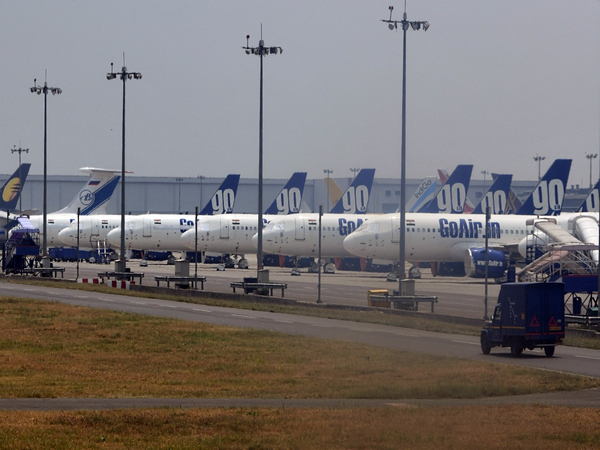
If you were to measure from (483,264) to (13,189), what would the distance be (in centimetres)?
6139

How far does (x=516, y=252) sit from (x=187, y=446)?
72188 millimetres

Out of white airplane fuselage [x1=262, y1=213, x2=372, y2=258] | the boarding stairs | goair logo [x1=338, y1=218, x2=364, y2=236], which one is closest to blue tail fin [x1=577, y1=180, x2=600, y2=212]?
goair logo [x1=338, y1=218, x2=364, y2=236]

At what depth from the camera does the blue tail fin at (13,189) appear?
112 meters

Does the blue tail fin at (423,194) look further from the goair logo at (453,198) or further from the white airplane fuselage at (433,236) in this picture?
the white airplane fuselage at (433,236)

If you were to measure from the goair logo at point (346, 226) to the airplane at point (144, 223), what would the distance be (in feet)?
66.1

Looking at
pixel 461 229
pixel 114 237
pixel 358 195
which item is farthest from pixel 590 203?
pixel 114 237

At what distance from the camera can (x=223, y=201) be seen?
12038 cm

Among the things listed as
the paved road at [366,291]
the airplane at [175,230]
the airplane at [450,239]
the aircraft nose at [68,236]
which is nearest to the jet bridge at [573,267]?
the paved road at [366,291]

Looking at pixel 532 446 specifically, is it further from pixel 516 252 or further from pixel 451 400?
pixel 516 252

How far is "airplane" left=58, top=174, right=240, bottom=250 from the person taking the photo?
10725 cm

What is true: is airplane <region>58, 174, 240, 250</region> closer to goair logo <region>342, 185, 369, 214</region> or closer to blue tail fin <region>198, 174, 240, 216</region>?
blue tail fin <region>198, 174, 240, 216</region>

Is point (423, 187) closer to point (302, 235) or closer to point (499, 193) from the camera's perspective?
point (499, 193)

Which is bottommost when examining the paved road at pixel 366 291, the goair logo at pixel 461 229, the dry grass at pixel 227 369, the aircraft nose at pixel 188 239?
the dry grass at pixel 227 369

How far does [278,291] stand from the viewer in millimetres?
63031
